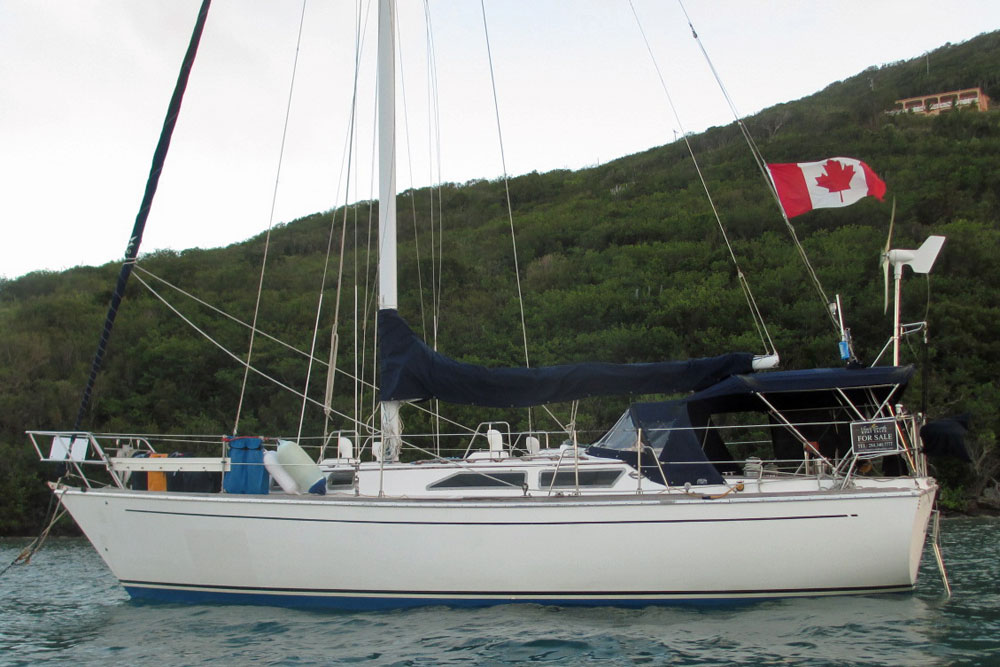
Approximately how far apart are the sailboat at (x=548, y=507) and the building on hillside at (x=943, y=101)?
43.2 meters

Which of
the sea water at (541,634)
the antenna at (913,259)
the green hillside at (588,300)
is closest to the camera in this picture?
the sea water at (541,634)

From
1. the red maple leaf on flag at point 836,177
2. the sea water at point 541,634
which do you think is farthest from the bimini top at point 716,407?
the red maple leaf on flag at point 836,177

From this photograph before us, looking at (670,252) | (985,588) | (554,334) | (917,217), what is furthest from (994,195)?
(985,588)

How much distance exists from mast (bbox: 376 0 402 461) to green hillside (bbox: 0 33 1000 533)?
5.28 metres

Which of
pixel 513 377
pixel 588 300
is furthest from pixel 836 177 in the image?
pixel 588 300

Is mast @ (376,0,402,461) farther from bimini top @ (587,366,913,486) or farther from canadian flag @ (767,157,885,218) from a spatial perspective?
canadian flag @ (767,157,885,218)

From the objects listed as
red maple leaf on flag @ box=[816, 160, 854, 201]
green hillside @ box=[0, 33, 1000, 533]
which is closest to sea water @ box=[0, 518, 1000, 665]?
red maple leaf on flag @ box=[816, 160, 854, 201]

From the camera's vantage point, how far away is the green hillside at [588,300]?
68.3 feet

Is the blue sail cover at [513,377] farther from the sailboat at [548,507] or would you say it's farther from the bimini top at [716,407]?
the bimini top at [716,407]

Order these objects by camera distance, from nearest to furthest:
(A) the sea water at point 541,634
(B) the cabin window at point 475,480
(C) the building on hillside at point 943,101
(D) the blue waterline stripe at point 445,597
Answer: (A) the sea water at point 541,634 → (D) the blue waterline stripe at point 445,597 → (B) the cabin window at point 475,480 → (C) the building on hillside at point 943,101

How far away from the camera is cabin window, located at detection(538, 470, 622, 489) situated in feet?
30.1

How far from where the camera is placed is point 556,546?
8.44 m

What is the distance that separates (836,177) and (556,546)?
221 inches

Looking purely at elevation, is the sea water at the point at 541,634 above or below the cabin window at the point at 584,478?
below
